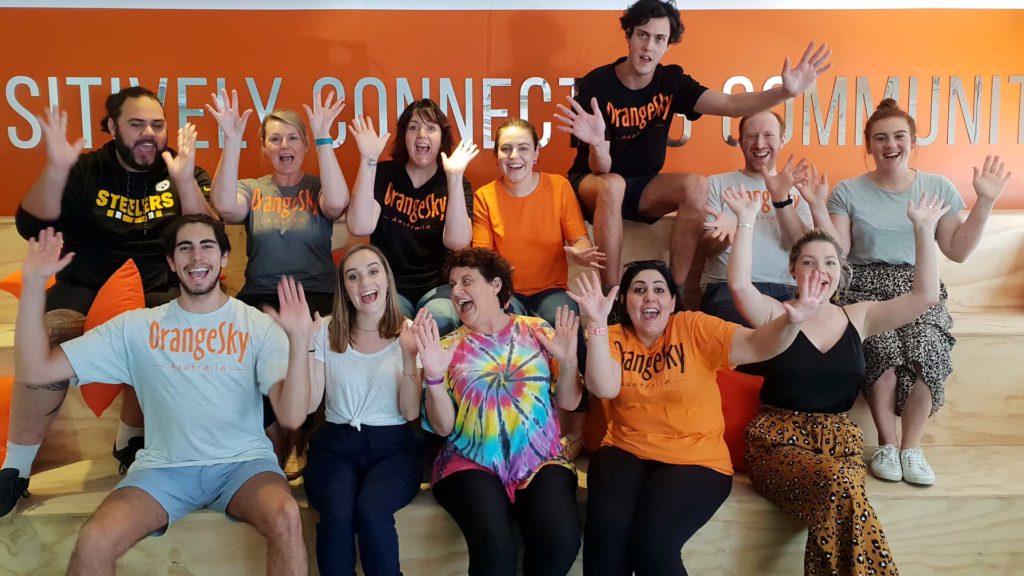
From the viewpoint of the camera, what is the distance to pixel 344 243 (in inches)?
134

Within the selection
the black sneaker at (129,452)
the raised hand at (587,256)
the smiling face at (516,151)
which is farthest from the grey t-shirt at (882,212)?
the black sneaker at (129,452)

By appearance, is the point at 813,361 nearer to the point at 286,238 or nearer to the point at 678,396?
the point at 678,396

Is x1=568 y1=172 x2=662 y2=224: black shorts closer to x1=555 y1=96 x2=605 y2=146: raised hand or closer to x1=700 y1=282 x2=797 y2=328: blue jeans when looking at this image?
x1=555 y1=96 x2=605 y2=146: raised hand

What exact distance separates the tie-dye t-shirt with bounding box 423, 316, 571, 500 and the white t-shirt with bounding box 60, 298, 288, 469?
21.1 inches

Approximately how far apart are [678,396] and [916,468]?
854 mm

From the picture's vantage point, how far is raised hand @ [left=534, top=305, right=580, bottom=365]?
2.33 meters

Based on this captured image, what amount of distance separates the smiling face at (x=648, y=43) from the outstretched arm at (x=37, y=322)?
2143 mm

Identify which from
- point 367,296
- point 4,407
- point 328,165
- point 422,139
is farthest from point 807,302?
point 4,407

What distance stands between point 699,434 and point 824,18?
2.70 m

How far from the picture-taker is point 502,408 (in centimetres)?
234

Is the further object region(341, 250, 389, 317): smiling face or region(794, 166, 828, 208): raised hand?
region(794, 166, 828, 208): raised hand

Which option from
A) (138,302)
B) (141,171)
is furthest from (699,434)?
(141,171)

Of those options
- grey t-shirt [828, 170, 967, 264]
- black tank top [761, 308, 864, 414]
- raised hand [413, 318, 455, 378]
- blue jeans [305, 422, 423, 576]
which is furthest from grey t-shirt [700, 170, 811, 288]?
blue jeans [305, 422, 423, 576]

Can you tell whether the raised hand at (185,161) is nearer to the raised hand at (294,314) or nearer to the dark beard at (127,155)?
the dark beard at (127,155)
